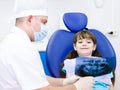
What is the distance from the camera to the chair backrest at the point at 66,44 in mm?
1902

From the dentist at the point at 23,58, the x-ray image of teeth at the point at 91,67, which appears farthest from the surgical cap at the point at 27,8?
the x-ray image of teeth at the point at 91,67

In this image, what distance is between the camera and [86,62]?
1.63 metres

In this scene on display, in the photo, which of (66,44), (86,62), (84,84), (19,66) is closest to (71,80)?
(86,62)

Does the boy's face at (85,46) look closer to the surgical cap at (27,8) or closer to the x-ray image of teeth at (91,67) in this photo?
the x-ray image of teeth at (91,67)

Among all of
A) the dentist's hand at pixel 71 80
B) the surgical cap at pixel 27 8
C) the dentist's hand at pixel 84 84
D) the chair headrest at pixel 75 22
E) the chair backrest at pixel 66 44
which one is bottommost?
the dentist's hand at pixel 71 80

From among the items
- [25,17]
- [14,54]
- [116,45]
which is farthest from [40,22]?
[116,45]

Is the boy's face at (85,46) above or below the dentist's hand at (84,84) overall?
above

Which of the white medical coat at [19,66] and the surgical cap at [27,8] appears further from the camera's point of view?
the surgical cap at [27,8]

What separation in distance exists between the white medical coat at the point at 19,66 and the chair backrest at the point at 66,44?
2.04 feet

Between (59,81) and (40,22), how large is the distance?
0.50 m

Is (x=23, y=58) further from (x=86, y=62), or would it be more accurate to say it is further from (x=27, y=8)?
(x=86, y=62)

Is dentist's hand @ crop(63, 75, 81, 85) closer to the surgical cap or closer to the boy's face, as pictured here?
the boy's face

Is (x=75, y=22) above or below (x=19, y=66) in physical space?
above

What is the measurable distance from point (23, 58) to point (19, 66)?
0.14 ft
